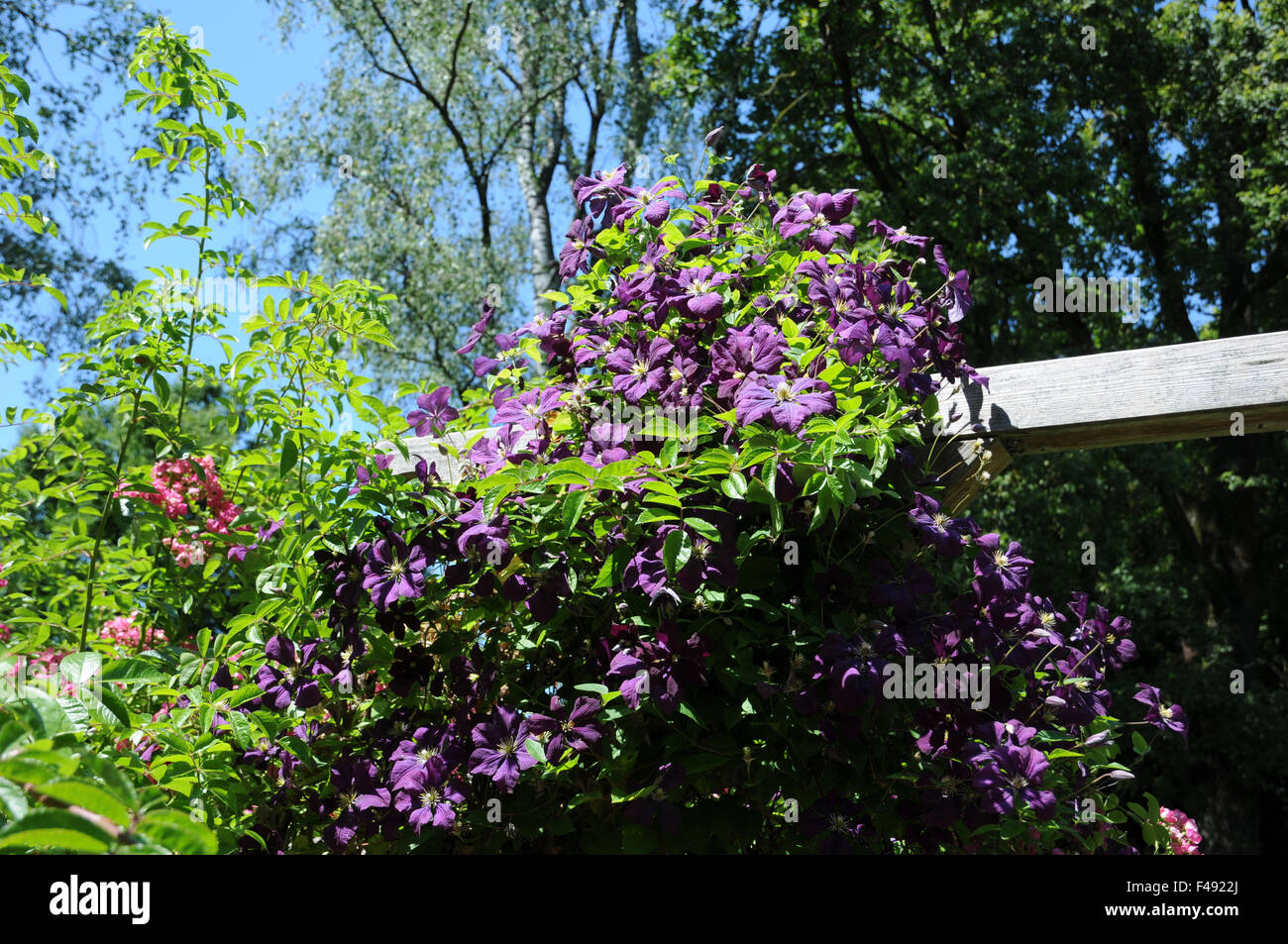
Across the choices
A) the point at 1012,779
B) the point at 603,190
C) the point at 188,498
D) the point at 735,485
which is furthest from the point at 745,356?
the point at 188,498

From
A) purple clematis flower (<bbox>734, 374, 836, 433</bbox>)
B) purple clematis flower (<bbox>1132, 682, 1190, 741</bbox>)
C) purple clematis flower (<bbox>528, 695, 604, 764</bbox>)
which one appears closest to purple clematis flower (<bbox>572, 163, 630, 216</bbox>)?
purple clematis flower (<bbox>734, 374, 836, 433</bbox>)

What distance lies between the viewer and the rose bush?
5.05 ft

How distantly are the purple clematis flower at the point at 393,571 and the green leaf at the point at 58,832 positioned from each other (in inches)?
37.9

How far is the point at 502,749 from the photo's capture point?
5.18 ft

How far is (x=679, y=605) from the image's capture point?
158cm

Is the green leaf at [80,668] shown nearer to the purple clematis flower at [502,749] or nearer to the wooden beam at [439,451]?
the purple clematis flower at [502,749]

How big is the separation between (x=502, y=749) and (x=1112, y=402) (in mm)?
1291

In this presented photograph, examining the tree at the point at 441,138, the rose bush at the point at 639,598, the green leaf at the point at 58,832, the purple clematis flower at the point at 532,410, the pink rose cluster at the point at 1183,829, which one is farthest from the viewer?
the tree at the point at 441,138

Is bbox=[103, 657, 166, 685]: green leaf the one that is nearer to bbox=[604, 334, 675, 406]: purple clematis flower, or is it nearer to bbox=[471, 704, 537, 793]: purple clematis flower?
bbox=[471, 704, 537, 793]: purple clematis flower

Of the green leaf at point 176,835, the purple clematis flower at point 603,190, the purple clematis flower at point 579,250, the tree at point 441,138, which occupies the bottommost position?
the green leaf at point 176,835

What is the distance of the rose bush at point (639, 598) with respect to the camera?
1.54 m

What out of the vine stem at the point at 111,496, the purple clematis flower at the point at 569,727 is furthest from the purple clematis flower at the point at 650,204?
the vine stem at the point at 111,496
